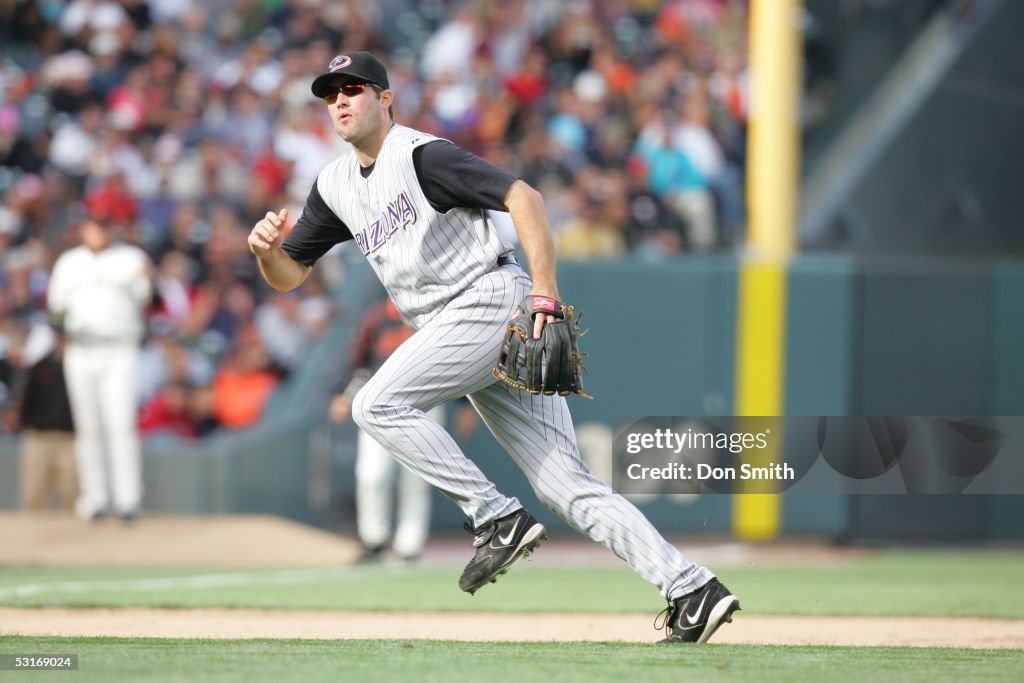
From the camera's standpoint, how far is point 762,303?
36.9 ft

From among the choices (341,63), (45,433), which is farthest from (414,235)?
(45,433)

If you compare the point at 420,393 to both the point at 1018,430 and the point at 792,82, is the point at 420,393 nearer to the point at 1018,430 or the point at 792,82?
the point at 1018,430

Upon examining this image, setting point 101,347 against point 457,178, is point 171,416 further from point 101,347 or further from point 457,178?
point 457,178

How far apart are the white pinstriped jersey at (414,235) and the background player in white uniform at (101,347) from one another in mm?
5484

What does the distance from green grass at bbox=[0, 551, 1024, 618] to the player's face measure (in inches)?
116

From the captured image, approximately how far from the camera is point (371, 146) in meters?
4.95

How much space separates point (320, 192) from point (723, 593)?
1.95m

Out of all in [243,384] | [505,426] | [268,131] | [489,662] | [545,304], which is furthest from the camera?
[268,131]

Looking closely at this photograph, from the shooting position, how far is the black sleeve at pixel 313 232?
5.20m

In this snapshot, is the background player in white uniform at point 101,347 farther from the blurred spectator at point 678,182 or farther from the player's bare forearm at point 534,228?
the player's bare forearm at point 534,228

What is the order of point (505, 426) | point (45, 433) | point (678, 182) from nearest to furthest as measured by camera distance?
point (505, 426) < point (45, 433) < point (678, 182)

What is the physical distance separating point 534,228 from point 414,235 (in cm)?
47

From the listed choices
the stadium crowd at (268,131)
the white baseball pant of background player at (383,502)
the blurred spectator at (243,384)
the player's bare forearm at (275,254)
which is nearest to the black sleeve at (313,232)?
the player's bare forearm at (275,254)

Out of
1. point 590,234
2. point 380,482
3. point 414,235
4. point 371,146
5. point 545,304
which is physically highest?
point 371,146
